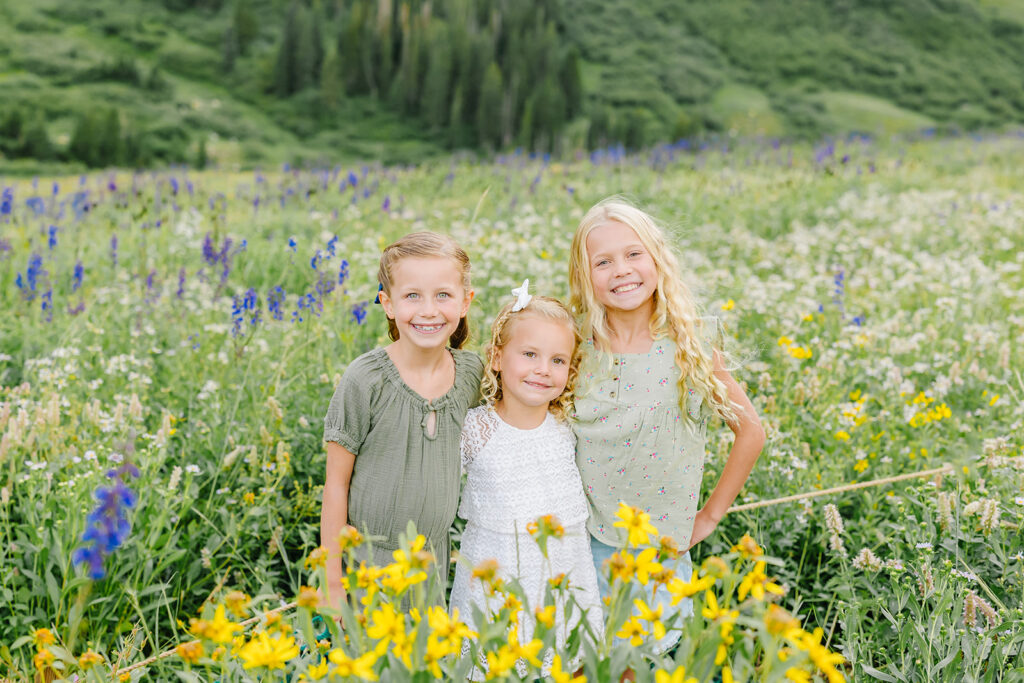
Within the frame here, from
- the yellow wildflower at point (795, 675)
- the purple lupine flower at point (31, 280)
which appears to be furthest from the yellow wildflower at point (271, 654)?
the purple lupine flower at point (31, 280)

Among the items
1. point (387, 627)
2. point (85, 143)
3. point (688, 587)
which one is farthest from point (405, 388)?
point (85, 143)

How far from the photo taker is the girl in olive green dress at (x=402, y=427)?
A: 2.37 metres

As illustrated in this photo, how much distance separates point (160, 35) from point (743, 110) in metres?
35.1

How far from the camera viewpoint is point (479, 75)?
37.3 meters

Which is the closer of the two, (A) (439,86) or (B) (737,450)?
(B) (737,450)

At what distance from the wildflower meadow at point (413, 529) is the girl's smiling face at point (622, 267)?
1.71ft

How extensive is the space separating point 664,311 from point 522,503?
802 millimetres

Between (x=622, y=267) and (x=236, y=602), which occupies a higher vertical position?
(x=622, y=267)

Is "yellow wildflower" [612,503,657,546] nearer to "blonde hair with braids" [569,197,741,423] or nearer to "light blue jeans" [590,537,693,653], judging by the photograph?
"light blue jeans" [590,537,693,653]

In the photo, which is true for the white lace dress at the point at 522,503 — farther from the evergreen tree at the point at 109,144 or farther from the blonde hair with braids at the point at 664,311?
the evergreen tree at the point at 109,144

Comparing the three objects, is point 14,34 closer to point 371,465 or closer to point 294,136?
point 294,136

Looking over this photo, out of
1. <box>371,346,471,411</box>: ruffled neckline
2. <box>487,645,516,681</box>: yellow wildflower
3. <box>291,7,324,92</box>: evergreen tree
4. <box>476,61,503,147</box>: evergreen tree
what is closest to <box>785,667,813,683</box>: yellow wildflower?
<box>487,645,516,681</box>: yellow wildflower

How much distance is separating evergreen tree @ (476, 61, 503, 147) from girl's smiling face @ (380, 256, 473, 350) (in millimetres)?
33650

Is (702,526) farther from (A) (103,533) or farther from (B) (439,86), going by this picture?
(B) (439,86)
